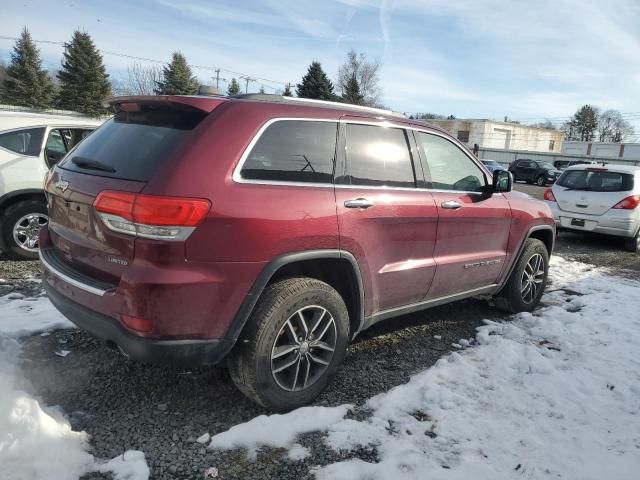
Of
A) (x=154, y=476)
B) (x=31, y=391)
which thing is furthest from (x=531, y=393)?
(x=31, y=391)

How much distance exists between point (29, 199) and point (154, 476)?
14.7 ft

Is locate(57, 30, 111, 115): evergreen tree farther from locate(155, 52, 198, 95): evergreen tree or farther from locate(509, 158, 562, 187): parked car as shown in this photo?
locate(509, 158, 562, 187): parked car

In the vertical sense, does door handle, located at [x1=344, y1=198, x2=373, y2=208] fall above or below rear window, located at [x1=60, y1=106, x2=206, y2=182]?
below

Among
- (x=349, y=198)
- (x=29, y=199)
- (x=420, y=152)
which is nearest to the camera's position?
(x=349, y=198)

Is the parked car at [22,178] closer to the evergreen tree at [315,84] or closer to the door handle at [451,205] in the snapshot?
the door handle at [451,205]

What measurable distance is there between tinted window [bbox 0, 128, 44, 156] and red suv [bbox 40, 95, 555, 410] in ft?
10.4

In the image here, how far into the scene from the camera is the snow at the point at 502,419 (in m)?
2.43

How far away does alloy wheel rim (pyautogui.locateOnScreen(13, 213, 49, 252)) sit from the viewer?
5.46 m

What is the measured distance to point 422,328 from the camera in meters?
4.30

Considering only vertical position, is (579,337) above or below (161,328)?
below

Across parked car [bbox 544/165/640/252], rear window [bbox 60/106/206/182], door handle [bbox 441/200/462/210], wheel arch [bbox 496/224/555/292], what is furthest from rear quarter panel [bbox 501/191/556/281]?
parked car [bbox 544/165/640/252]

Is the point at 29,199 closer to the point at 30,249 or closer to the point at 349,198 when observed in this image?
the point at 30,249

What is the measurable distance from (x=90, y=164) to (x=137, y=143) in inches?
12.9

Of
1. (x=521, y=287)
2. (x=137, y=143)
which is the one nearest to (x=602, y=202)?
(x=521, y=287)
